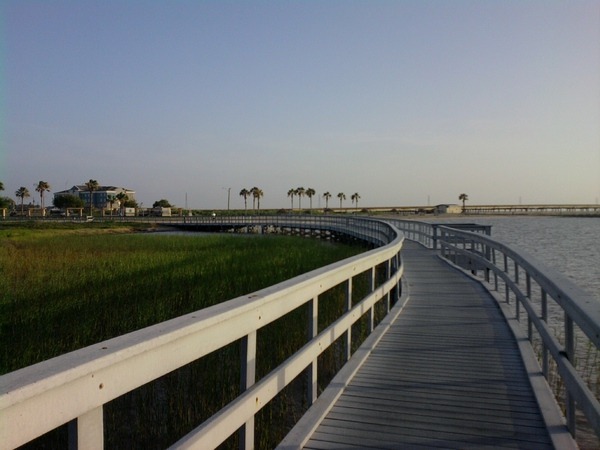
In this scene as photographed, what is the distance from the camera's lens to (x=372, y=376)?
18.3 feet

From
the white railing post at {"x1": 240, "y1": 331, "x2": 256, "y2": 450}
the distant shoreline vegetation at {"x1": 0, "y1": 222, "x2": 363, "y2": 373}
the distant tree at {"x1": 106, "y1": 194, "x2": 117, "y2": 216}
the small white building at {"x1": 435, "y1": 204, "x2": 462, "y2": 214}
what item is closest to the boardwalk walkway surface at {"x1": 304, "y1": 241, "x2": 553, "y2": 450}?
the white railing post at {"x1": 240, "y1": 331, "x2": 256, "y2": 450}

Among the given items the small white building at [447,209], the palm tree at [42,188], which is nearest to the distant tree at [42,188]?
the palm tree at [42,188]

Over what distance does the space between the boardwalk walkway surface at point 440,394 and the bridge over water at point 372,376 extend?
0.01 meters

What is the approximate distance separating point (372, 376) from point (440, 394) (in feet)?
2.41

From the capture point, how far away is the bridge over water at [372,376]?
184cm

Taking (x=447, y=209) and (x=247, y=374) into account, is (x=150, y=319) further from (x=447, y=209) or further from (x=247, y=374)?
(x=447, y=209)

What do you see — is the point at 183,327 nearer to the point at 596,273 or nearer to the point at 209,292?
the point at 209,292

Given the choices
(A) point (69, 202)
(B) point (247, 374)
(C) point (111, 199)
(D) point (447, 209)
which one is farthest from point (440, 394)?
(D) point (447, 209)

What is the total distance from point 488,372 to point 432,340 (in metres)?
1.36

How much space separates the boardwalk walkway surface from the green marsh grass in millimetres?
1086

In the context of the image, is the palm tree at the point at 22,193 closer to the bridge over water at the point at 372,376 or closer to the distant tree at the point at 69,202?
the distant tree at the point at 69,202

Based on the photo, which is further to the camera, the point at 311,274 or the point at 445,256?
the point at 445,256

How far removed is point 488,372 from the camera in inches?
224

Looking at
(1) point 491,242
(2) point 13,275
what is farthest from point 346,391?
(2) point 13,275
